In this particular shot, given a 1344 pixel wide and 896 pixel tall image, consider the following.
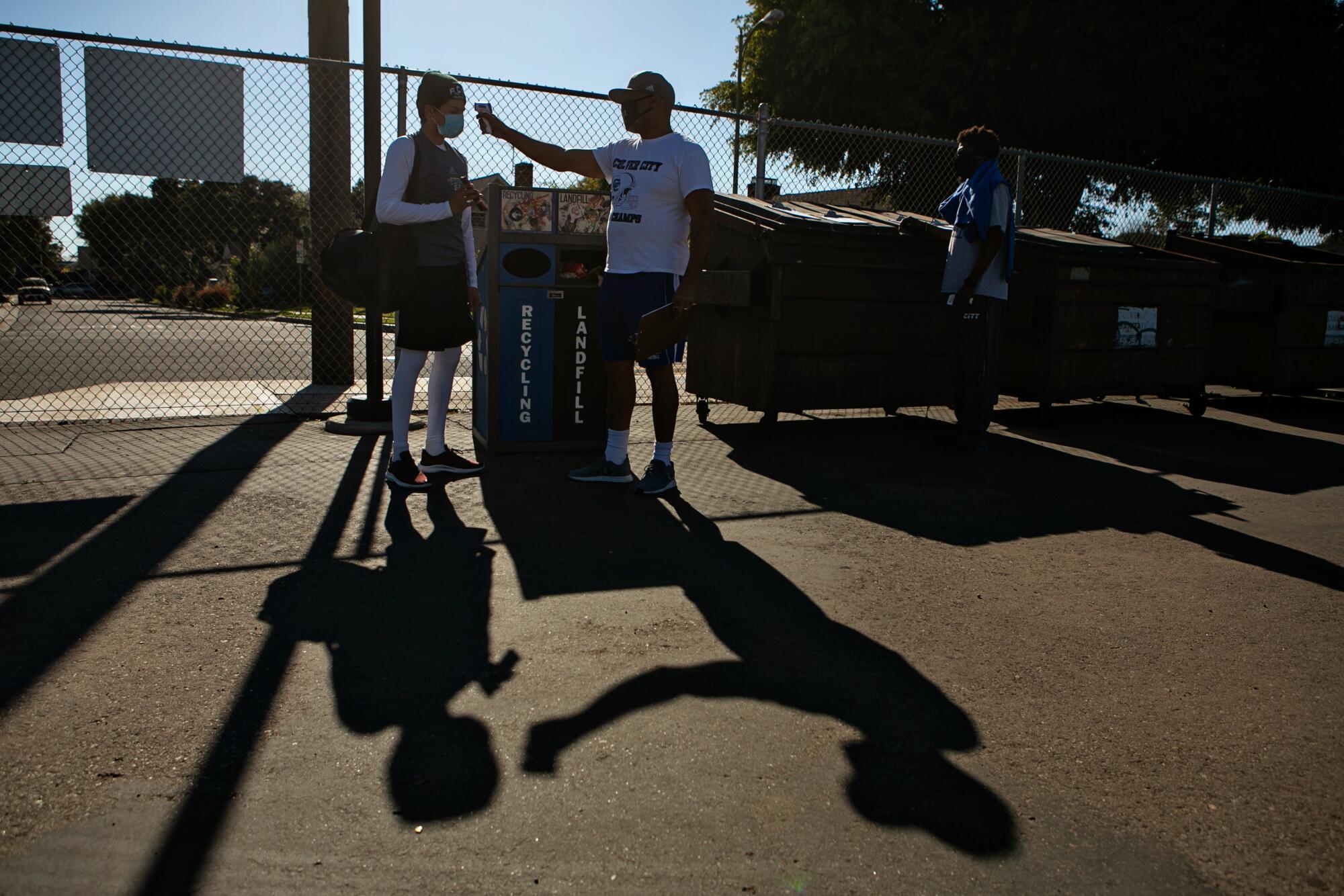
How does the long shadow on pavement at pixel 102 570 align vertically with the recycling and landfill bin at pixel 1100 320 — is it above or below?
below

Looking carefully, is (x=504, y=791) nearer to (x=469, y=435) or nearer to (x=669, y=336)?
(x=669, y=336)

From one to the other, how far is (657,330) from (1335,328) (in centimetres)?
862

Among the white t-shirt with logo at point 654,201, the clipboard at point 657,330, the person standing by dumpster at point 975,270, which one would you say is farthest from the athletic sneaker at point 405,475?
the person standing by dumpster at point 975,270

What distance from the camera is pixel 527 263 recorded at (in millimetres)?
5723

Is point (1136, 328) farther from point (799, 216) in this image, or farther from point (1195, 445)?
point (799, 216)

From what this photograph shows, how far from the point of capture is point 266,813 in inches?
82.3

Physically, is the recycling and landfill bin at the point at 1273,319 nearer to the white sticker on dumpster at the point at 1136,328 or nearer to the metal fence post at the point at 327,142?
the white sticker on dumpster at the point at 1136,328

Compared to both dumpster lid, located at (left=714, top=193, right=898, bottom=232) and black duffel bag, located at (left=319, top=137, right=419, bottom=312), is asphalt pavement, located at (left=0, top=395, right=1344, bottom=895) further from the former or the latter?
dumpster lid, located at (left=714, top=193, right=898, bottom=232)

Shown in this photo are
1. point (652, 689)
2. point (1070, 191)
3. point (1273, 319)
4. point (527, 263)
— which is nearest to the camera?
point (652, 689)

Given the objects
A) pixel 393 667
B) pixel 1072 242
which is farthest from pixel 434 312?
pixel 1072 242

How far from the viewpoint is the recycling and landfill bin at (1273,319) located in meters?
9.94

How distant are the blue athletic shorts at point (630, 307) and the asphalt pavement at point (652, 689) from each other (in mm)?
685

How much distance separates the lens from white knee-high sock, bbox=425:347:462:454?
5.20 metres

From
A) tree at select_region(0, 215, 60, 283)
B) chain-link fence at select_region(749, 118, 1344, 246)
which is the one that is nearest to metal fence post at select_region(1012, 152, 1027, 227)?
chain-link fence at select_region(749, 118, 1344, 246)
